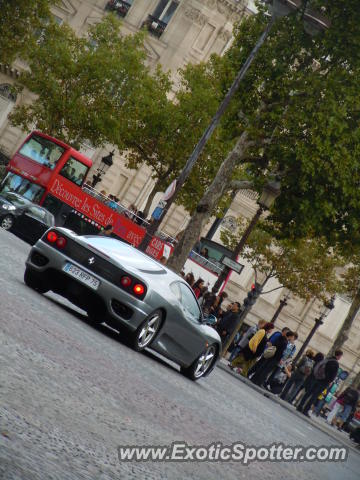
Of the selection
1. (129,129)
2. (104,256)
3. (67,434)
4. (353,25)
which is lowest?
(67,434)

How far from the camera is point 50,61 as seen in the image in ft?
166

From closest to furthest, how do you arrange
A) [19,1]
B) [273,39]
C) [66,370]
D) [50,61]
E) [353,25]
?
[66,370] → [353,25] → [273,39] → [19,1] → [50,61]

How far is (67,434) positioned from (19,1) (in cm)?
3412

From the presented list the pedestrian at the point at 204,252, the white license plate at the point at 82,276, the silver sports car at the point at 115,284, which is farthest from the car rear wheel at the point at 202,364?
the pedestrian at the point at 204,252

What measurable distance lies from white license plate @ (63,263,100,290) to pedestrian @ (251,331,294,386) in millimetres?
11957

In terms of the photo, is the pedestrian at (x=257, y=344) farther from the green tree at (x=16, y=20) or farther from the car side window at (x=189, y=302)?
the green tree at (x=16, y=20)

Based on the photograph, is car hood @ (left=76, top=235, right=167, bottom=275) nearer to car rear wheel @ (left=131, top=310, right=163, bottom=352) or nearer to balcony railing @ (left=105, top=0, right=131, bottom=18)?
car rear wheel @ (left=131, top=310, right=163, bottom=352)

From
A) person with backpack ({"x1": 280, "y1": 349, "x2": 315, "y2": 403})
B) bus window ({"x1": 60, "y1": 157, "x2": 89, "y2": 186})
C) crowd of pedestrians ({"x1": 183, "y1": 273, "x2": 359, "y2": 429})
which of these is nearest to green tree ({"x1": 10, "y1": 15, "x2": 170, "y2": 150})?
bus window ({"x1": 60, "y1": 157, "x2": 89, "y2": 186})

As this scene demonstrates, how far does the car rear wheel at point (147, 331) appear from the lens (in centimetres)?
1330

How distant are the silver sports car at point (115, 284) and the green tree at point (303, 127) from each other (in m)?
17.3

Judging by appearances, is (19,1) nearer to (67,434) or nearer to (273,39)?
(273,39)

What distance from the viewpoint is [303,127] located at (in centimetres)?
3184

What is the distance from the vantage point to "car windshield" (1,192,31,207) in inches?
1289

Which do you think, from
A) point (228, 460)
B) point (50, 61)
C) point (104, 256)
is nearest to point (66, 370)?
point (228, 460)
